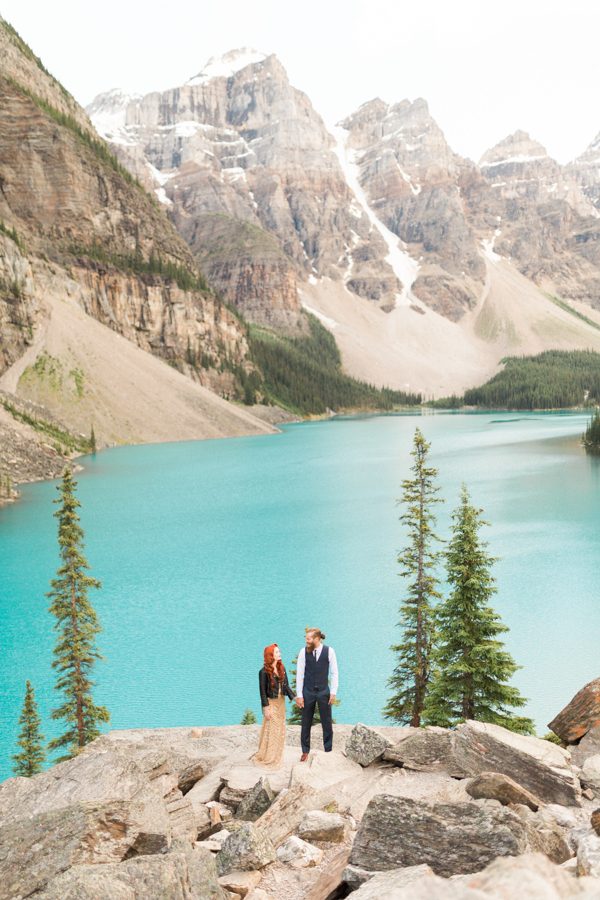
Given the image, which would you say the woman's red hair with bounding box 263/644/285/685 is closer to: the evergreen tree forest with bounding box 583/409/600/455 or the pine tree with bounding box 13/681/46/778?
the pine tree with bounding box 13/681/46/778

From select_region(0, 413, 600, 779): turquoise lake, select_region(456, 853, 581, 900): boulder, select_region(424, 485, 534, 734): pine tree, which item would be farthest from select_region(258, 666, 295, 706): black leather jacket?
select_region(0, 413, 600, 779): turquoise lake

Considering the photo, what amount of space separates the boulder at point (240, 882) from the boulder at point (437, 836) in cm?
127

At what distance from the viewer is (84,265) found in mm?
142625

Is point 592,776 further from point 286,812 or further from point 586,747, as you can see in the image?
point 286,812

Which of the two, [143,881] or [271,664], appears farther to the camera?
[271,664]

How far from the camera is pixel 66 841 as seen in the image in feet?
26.5

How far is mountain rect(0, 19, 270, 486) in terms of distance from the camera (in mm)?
112500

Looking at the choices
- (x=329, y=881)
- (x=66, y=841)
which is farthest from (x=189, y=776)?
(x=329, y=881)

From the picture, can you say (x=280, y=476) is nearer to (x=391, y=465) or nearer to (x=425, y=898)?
(x=391, y=465)

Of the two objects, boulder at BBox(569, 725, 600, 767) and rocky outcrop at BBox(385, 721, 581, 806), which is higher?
rocky outcrop at BBox(385, 721, 581, 806)

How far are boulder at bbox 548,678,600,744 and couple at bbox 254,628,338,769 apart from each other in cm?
498

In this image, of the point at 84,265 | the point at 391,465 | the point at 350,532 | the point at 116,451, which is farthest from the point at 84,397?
the point at 350,532

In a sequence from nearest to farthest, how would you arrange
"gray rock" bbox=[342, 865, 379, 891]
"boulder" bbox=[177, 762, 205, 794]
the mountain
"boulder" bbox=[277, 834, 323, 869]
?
"gray rock" bbox=[342, 865, 379, 891] → "boulder" bbox=[277, 834, 323, 869] → "boulder" bbox=[177, 762, 205, 794] → the mountain

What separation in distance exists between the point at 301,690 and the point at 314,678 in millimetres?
408
